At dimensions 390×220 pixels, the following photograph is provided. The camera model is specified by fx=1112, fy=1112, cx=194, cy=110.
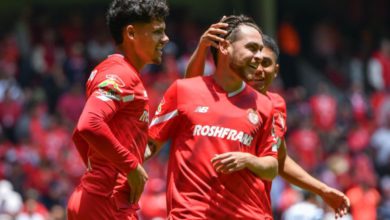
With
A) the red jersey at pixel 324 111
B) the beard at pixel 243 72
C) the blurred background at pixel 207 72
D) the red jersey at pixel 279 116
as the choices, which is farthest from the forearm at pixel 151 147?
the red jersey at pixel 324 111

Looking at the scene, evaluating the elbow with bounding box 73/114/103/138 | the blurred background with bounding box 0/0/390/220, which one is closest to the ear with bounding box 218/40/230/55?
the elbow with bounding box 73/114/103/138

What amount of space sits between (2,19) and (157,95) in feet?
15.8

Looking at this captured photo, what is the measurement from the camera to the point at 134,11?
641 cm

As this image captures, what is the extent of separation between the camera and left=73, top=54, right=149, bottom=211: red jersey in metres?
6.06

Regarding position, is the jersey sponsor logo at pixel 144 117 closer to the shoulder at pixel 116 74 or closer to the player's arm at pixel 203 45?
the shoulder at pixel 116 74

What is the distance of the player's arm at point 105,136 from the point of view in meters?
6.03

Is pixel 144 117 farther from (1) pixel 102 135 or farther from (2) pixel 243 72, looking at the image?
(2) pixel 243 72

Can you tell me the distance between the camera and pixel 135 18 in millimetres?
6430

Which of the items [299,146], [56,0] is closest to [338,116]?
[299,146]

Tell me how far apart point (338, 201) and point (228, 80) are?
1.17 metres

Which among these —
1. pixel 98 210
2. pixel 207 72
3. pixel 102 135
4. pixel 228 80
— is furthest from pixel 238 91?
pixel 207 72

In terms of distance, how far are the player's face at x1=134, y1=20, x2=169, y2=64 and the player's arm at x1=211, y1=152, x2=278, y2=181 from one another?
2.47 ft

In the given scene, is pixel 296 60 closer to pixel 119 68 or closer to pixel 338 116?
pixel 338 116

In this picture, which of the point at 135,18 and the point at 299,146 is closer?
the point at 135,18
